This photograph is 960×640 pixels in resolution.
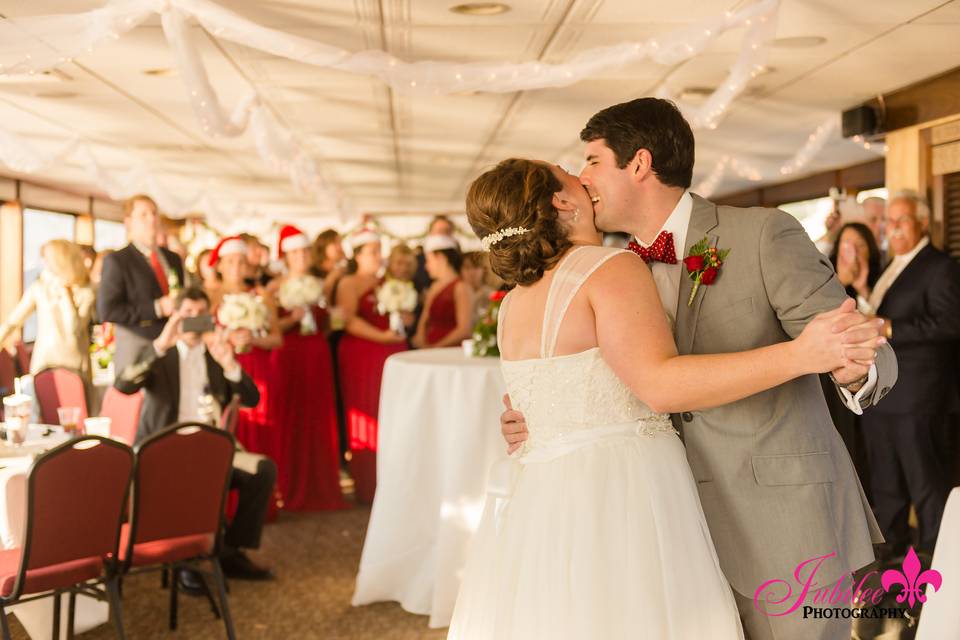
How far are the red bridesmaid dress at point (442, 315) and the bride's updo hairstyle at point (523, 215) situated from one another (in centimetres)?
493

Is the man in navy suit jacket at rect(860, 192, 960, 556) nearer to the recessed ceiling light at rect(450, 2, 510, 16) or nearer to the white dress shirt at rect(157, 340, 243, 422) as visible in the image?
the recessed ceiling light at rect(450, 2, 510, 16)

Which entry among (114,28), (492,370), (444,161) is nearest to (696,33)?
(492,370)

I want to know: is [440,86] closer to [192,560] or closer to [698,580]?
[192,560]

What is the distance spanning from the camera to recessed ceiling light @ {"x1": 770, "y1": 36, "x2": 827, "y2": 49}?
231 inches

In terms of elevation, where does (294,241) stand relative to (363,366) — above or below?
above

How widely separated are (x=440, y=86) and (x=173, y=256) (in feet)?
7.44

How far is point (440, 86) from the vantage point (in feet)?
16.6

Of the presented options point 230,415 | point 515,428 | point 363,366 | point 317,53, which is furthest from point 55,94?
point 515,428

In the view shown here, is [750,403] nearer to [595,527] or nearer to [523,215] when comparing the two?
[595,527]

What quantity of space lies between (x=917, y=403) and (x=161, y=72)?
5391 mm

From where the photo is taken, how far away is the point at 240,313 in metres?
5.69

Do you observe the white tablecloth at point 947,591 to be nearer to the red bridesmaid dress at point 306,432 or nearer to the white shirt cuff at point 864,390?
the white shirt cuff at point 864,390

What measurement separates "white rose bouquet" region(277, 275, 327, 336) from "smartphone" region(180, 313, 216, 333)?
190 cm

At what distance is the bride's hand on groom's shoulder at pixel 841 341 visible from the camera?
1560mm
